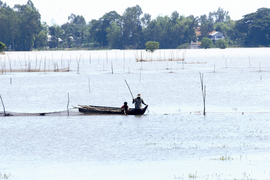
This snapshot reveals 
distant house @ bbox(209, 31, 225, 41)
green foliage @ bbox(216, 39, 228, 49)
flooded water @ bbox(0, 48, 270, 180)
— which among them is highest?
distant house @ bbox(209, 31, 225, 41)

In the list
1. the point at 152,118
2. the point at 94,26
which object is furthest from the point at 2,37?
the point at 152,118

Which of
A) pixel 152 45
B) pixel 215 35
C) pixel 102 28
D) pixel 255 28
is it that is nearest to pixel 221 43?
pixel 255 28

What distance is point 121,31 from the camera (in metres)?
110

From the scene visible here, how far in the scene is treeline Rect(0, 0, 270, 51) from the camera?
317 ft

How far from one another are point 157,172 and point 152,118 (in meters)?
9.13

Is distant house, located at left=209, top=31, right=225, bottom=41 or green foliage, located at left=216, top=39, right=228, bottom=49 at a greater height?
distant house, located at left=209, top=31, right=225, bottom=41

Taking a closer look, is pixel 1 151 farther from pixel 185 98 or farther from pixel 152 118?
pixel 185 98

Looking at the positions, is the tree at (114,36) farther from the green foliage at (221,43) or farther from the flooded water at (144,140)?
the flooded water at (144,140)

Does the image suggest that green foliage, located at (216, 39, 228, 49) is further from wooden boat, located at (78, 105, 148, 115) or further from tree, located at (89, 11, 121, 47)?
wooden boat, located at (78, 105, 148, 115)

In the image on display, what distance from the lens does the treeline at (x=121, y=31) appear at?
96.6m

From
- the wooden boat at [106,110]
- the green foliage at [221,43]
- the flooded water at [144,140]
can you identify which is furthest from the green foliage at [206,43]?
the wooden boat at [106,110]

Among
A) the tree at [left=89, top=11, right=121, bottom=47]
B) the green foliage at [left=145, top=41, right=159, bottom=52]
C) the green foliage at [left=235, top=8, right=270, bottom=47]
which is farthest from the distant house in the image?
the green foliage at [left=145, top=41, right=159, bottom=52]

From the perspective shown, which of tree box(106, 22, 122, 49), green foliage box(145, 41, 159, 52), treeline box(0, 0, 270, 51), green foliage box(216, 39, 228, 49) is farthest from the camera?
tree box(106, 22, 122, 49)

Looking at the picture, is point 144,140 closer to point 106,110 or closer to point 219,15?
point 106,110
